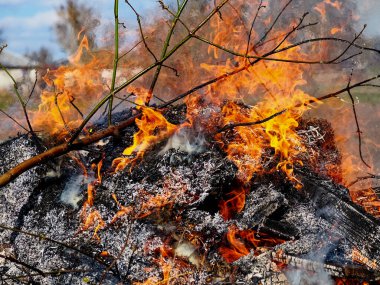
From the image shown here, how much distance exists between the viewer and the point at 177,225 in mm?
3486

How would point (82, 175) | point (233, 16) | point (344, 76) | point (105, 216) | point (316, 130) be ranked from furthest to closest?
point (344, 76)
point (233, 16)
point (316, 130)
point (82, 175)
point (105, 216)

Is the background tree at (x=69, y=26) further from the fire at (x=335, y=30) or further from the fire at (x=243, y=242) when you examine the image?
the fire at (x=243, y=242)

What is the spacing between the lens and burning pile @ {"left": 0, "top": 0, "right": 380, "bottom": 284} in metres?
3.14

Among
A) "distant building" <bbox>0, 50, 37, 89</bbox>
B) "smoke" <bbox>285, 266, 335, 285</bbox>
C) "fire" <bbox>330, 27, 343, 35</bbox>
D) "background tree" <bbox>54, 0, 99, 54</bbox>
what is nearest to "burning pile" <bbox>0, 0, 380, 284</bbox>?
"smoke" <bbox>285, 266, 335, 285</bbox>

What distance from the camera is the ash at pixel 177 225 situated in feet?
10.3

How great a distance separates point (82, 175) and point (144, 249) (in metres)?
1.15

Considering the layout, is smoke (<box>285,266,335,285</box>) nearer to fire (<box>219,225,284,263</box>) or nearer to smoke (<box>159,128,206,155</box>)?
fire (<box>219,225,284,263</box>)

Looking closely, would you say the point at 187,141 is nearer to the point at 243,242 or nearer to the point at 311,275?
the point at 243,242

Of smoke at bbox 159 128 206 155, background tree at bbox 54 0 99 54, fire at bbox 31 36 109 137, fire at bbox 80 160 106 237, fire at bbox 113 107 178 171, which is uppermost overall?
background tree at bbox 54 0 99 54

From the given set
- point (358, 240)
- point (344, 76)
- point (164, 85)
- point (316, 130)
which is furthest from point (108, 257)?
point (344, 76)

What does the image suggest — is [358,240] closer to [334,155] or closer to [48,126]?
[334,155]

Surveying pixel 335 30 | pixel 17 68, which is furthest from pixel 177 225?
pixel 335 30

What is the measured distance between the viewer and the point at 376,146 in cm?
880

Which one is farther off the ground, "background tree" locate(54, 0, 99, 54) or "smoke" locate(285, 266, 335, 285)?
"background tree" locate(54, 0, 99, 54)
